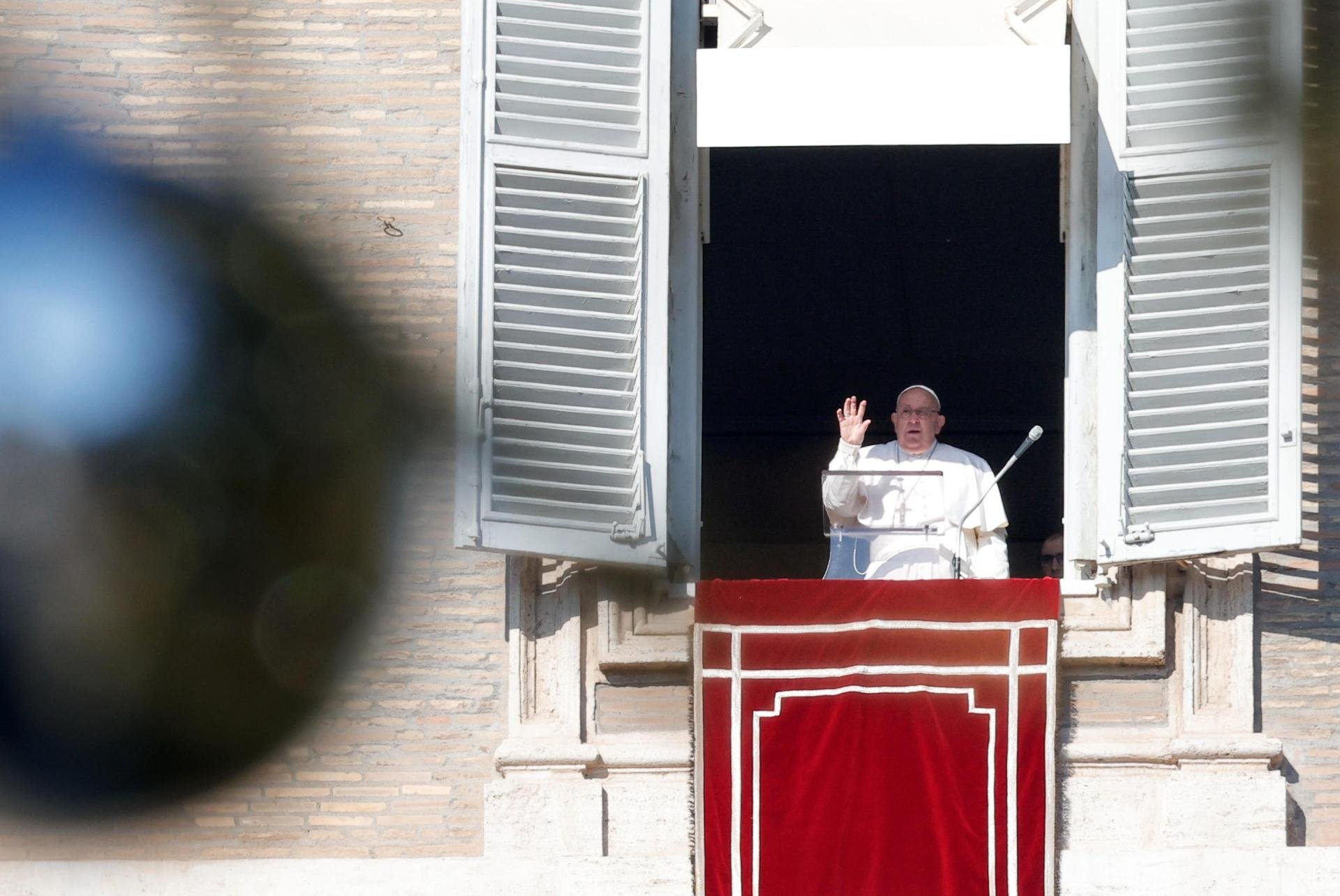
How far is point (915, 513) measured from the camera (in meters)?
5.39

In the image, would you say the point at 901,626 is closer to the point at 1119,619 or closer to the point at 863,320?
the point at 1119,619

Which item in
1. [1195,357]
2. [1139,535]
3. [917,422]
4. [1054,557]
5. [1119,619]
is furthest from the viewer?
[1054,557]

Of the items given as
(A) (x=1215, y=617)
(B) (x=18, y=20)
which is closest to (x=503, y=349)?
(A) (x=1215, y=617)

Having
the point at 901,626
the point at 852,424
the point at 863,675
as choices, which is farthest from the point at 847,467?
the point at 863,675

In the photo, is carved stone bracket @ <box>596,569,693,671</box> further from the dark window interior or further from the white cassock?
the dark window interior

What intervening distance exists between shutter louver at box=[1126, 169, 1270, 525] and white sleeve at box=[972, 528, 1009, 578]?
527 millimetres

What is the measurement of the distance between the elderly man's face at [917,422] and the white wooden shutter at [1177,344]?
0.76 meters

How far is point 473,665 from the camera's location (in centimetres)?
541

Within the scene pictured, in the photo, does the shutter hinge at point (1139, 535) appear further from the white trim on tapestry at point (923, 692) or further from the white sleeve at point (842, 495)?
the white sleeve at point (842, 495)

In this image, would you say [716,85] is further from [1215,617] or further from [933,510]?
[1215,617]

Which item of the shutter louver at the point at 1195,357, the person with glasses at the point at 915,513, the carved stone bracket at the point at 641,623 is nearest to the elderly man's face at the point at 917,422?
the person with glasses at the point at 915,513

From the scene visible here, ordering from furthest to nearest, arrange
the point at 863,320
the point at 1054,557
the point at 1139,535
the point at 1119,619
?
the point at 863,320
the point at 1054,557
the point at 1119,619
the point at 1139,535

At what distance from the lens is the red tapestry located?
4.98m

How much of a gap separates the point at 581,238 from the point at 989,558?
4.97ft
